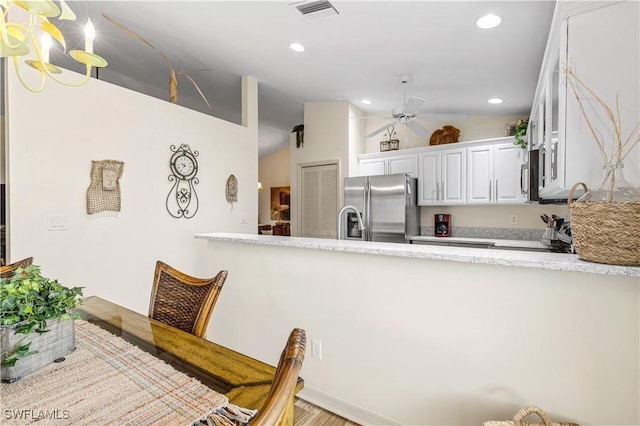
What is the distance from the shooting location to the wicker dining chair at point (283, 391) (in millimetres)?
538

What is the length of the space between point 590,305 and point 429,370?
77cm

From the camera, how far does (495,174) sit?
13.7 feet

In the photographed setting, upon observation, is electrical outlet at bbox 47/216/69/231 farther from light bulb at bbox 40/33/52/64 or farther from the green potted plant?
the green potted plant

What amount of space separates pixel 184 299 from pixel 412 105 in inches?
105

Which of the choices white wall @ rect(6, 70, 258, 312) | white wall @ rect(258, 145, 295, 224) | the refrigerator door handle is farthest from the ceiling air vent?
white wall @ rect(258, 145, 295, 224)

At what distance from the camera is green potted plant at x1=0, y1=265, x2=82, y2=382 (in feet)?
2.88

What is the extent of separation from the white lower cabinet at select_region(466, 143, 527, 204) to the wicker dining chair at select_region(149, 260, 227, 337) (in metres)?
3.79

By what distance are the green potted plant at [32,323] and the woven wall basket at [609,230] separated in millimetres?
1779

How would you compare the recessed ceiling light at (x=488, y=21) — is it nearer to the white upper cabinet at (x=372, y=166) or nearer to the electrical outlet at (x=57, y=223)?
the white upper cabinet at (x=372, y=166)

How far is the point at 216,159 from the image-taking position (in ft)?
12.6

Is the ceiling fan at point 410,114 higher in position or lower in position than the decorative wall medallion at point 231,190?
higher

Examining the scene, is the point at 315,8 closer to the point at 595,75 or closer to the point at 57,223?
the point at 595,75

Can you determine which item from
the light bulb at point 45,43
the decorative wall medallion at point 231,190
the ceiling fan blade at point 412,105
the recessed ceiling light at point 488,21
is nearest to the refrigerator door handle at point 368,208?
the ceiling fan blade at point 412,105

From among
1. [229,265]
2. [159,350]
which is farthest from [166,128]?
[159,350]
